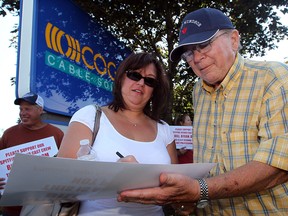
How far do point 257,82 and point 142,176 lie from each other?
2.83 feet

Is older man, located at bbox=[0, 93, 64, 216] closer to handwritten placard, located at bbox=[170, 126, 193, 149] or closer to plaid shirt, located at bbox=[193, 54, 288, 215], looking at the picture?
handwritten placard, located at bbox=[170, 126, 193, 149]

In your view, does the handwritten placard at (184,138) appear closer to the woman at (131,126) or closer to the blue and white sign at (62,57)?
the blue and white sign at (62,57)

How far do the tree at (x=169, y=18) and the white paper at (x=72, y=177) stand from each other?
4.84 m

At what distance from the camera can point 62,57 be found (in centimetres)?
355

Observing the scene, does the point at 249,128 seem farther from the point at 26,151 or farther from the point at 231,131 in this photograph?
the point at 26,151

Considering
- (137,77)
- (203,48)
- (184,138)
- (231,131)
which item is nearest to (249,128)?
Answer: (231,131)

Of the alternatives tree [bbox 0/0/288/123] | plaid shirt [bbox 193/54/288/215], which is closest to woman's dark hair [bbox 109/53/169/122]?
plaid shirt [bbox 193/54/288/215]

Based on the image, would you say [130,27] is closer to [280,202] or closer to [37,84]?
[37,84]

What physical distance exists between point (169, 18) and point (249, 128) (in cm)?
541

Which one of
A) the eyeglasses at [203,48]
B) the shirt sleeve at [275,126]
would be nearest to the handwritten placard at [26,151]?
the eyeglasses at [203,48]

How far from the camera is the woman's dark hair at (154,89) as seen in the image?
2.51 metres

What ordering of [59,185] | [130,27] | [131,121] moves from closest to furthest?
1. [59,185]
2. [131,121]
3. [130,27]

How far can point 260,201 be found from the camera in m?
1.81

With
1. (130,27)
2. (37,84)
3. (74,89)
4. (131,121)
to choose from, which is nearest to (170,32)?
(130,27)
